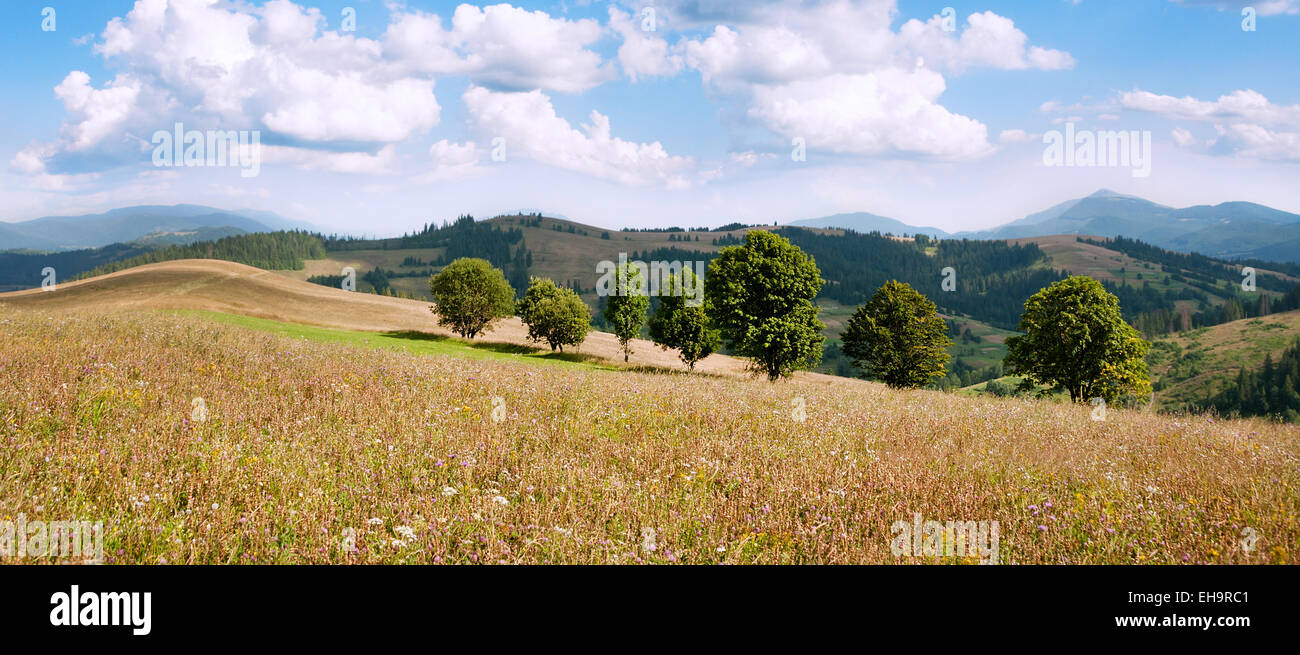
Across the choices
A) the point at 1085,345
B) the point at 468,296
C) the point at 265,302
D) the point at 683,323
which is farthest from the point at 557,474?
the point at 265,302

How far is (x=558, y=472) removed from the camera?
6.41 m

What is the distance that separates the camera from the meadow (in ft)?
16.3

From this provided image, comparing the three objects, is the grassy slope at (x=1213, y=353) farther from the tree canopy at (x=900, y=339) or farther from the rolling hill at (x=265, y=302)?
the rolling hill at (x=265, y=302)

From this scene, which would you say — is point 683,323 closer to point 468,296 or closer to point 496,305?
point 496,305

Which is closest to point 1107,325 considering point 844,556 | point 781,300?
point 781,300

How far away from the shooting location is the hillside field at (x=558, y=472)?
16.3ft

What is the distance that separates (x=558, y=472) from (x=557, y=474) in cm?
11

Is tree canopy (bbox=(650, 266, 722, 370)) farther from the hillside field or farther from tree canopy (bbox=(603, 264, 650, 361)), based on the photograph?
the hillside field

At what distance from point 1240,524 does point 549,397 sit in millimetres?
8641
